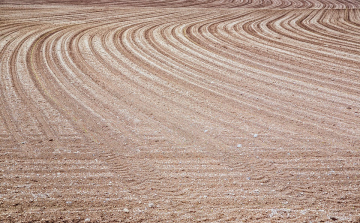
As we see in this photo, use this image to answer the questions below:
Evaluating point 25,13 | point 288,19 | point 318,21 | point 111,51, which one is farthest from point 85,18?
point 318,21

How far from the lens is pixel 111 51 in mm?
12781

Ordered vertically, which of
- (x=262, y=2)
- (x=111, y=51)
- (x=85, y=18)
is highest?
(x=262, y=2)

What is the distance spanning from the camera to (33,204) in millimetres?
4578

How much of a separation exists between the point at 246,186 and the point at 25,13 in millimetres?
19336

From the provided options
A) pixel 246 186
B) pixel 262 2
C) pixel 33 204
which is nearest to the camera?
pixel 33 204

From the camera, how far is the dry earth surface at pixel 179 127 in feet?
15.6

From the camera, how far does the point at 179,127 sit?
23.2 ft

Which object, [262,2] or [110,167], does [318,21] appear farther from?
[110,167]

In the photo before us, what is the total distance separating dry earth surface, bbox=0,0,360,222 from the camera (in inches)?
187

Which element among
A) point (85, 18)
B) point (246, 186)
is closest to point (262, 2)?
point (85, 18)

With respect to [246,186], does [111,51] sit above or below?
above

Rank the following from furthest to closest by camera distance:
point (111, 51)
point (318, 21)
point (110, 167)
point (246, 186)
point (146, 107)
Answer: point (318, 21)
point (111, 51)
point (146, 107)
point (110, 167)
point (246, 186)

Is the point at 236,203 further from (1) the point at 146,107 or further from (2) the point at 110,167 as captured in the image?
(1) the point at 146,107

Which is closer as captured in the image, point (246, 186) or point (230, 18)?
point (246, 186)
